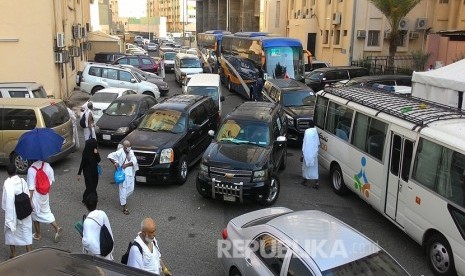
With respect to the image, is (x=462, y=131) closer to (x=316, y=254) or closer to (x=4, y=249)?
(x=316, y=254)

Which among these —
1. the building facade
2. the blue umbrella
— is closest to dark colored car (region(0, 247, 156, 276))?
the blue umbrella

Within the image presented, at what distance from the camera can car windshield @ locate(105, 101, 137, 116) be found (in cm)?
1454

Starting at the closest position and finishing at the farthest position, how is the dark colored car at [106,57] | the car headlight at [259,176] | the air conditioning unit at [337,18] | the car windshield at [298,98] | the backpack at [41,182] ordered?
the backpack at [41,182], the car headlight at [259,176], the car windshield at [298,98], the air conditioning unit at [337,18], the dark colored car at [106,57]

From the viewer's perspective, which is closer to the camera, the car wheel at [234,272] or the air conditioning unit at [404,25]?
the car wheel at [234,272]

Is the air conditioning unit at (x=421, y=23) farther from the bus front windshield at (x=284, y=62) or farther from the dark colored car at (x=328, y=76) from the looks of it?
the bus front windshield at (x=284, y=62)

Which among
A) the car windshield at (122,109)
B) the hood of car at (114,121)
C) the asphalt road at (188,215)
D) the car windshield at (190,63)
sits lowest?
the asphalt road at (188,215)

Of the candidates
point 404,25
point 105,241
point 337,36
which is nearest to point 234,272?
point 105,241

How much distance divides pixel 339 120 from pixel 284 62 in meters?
11.9

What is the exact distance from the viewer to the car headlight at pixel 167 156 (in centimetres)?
1039

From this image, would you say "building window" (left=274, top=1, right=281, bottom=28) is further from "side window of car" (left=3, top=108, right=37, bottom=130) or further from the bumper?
the bumper

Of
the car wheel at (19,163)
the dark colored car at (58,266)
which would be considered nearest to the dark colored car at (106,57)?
the car wheel at (19,163)

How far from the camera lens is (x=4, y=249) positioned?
740 centimetres

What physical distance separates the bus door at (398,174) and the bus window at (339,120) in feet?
6.46

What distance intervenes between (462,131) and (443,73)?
24.4ft
